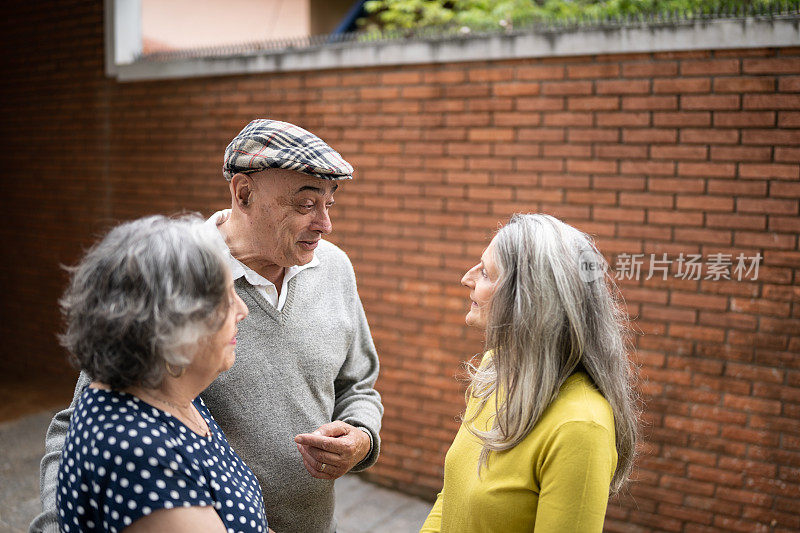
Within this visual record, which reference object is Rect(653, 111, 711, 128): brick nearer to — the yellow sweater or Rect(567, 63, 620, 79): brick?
Rect(567, 63, 620, 79): brick

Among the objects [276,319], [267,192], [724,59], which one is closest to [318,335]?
[276,319]

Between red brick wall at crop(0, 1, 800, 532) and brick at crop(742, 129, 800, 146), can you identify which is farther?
red brick wall at crop(0, 1, 800, 532)

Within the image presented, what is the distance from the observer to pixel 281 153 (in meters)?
1.83

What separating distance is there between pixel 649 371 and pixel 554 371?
2.54 meters

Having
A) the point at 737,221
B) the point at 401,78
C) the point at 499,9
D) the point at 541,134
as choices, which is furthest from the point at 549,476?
the point at 499,9

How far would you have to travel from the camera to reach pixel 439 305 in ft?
15.0

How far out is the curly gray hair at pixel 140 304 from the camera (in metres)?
1.29

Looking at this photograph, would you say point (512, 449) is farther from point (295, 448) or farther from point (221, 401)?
point (221, 401)

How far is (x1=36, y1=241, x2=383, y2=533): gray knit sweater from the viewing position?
1.83 m

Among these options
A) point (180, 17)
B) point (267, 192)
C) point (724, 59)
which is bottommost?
point (267, 192)

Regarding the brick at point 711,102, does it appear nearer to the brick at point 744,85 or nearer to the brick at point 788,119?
the brick at point 744,85

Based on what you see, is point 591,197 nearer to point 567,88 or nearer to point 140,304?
point 567,88

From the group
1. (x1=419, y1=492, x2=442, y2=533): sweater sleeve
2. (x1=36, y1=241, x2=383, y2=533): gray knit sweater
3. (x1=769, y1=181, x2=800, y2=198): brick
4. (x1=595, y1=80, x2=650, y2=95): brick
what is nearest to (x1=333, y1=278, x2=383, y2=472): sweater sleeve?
(x1=36, y1=241, x2=383, y2=533): gray knit sweater

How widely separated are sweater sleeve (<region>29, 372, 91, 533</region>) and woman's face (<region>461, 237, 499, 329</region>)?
1006 mm
